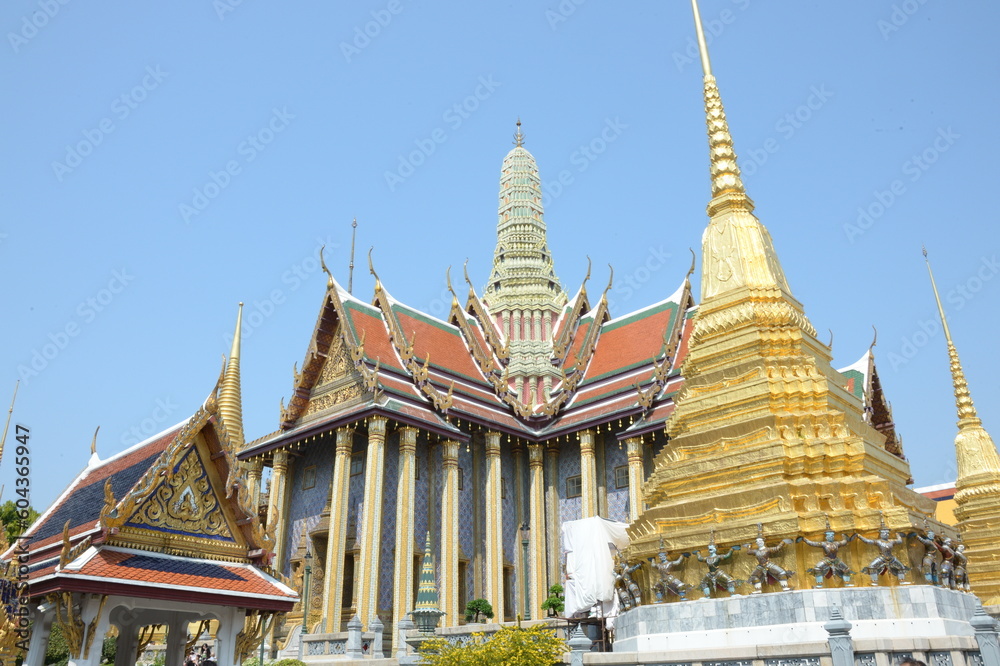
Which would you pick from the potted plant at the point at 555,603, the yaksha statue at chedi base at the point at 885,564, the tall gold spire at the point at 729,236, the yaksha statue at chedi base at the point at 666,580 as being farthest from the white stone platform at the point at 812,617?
the potted plant at the point at 555,603

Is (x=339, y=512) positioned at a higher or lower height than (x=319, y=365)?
lower

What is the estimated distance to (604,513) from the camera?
2200cm

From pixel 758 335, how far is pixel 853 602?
4.01 meters

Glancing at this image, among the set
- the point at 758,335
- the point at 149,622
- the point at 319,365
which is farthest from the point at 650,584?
the point at 319,365

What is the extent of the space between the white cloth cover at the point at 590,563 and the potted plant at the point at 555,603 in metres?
2.90

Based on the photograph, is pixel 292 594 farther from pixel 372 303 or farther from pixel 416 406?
pixel 372 303

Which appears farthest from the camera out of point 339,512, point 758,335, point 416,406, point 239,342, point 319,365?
point 239,342

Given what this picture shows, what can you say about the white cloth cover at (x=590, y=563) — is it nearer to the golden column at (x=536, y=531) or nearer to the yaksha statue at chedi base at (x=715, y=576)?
the yaksha statue at chedi base at (x=715, y=576)

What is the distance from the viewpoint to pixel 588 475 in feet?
72.4

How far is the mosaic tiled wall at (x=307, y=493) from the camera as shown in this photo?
2170 cm

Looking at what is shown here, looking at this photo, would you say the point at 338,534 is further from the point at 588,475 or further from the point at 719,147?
the point at 719,147

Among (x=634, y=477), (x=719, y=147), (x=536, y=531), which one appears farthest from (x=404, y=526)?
(x=719, y=147)

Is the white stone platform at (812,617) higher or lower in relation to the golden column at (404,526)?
lower

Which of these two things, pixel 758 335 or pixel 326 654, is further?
pixel 326 654
